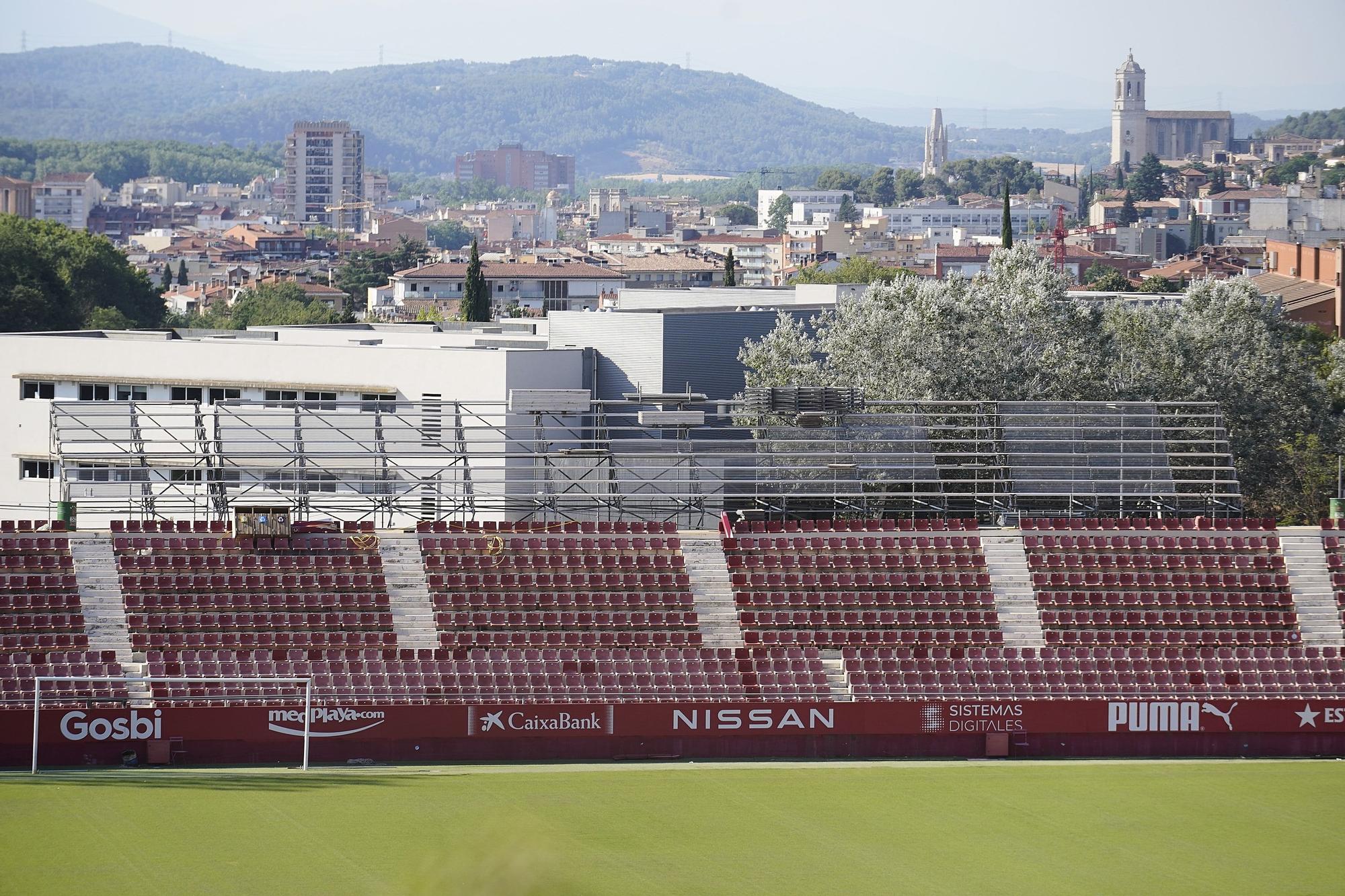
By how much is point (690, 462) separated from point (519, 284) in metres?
134

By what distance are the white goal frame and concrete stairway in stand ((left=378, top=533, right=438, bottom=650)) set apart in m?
3.25

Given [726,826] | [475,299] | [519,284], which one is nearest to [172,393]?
[726,826]

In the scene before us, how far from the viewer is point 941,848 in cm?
2755

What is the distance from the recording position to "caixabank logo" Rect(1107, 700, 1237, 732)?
35.2m

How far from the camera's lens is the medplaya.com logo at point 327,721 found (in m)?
32.9

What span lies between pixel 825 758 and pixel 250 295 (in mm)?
142034

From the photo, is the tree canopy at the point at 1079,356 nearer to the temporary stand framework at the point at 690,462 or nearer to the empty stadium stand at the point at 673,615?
the temporary stand framework at the point at 690,462

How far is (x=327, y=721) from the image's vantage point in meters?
33.1

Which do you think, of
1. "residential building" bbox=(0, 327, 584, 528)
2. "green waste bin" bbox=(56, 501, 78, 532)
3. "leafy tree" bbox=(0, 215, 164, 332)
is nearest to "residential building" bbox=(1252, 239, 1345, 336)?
"residential building" bbox=(0, 327, 584, 528)

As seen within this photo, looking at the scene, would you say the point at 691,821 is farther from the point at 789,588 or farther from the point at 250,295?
the point at 250,295

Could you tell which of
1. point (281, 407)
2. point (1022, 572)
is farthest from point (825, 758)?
point (281, 407)

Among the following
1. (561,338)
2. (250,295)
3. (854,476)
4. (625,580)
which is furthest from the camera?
(250,295)

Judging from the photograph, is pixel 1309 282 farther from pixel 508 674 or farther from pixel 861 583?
pixel 508 674

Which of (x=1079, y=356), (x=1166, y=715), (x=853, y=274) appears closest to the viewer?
(x=1166, y=715)
